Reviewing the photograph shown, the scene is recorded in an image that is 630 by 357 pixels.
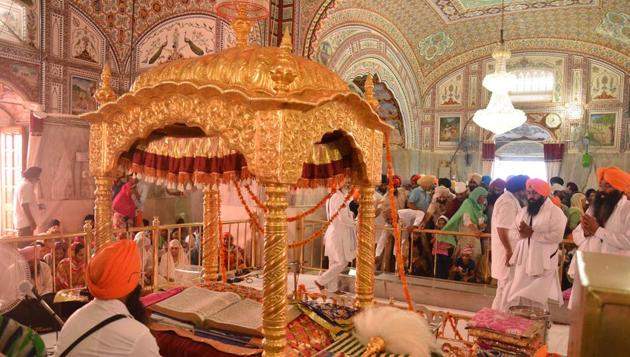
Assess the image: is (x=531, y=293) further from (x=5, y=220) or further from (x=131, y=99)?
(x=5, y=220)

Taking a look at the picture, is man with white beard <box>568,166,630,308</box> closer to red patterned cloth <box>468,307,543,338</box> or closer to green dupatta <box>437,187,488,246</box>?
red patterned cloth <box>468,307,543,338</box>

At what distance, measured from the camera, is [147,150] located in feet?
14.7

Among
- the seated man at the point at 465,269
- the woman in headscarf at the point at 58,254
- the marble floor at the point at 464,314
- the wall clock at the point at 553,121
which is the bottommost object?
the marble floor at the point at 464,314

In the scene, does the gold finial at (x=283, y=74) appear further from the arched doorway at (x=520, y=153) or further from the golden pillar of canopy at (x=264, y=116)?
the arched doorway at (x=520, y=153)

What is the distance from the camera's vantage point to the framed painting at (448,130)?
15914 mm

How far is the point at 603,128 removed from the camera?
1400 cm

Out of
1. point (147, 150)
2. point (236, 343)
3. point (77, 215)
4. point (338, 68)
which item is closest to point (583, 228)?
point (236, 343)

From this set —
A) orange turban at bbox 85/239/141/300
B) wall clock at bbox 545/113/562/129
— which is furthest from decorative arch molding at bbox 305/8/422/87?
orange turban at bbox 85/239/141/300

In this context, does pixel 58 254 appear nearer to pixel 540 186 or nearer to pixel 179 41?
pixel 179 41

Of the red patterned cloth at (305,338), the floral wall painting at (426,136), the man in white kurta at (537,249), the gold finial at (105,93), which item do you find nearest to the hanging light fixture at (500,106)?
the man in white kurta at (537,249)

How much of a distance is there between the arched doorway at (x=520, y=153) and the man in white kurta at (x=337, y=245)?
12406 millimetres

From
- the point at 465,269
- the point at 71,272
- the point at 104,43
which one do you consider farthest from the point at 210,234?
the point at 104,43

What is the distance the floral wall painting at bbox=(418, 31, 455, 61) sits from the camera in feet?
46.3

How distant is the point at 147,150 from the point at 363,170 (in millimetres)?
2123
